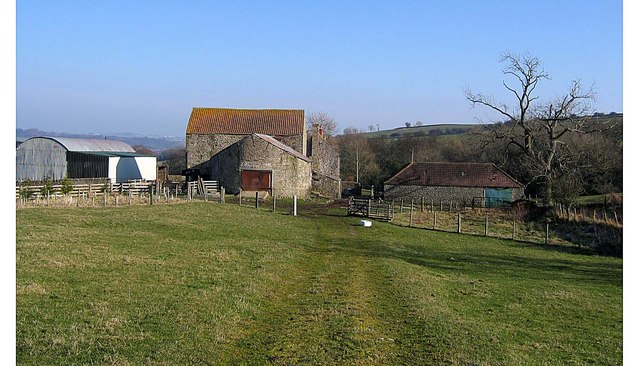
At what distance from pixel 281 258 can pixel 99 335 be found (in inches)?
353

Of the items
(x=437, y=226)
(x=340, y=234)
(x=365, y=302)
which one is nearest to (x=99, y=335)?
(x=365, y=302)

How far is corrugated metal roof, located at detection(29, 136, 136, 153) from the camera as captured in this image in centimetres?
4709

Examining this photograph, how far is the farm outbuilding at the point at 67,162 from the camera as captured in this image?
45125 millimetres

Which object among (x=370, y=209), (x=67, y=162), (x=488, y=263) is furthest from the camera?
(x=67, y=162)

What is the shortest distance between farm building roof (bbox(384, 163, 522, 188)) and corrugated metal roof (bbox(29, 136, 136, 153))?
2577 cm

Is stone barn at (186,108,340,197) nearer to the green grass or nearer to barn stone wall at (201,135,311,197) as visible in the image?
barn stone wall at (201,135,311,197)

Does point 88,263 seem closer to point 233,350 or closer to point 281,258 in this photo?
point 281,258

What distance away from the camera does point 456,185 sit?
151 feet

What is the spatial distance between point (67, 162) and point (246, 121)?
17.2 m

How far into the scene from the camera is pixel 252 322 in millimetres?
9805

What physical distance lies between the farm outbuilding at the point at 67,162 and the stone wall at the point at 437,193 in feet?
70.3

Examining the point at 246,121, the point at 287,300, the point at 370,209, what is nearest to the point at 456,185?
the point at 370,209

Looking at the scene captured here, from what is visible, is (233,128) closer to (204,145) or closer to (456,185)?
(204,145)

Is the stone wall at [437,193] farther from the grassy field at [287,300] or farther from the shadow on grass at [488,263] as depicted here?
the grassy field at [287,300]
